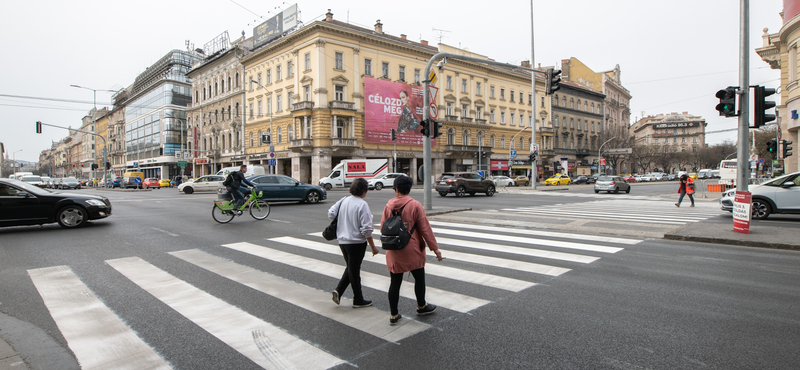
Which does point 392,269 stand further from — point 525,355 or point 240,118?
point 240,118

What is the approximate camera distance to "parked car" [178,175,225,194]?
100.0ft

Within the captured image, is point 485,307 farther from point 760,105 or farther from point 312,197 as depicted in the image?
point 312,197

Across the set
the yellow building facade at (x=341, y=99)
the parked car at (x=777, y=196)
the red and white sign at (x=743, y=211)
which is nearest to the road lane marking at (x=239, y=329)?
the red and white sign at (x=743, y=211)

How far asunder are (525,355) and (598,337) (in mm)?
811

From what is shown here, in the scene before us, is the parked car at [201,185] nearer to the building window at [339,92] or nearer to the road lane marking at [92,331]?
the building window at [339,92]

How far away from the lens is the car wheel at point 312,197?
61.1ft

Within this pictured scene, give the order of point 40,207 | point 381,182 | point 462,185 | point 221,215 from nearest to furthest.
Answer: point 40,207, point 221,215, point 462,185, point 381,182

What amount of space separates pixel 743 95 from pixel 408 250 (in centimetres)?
971

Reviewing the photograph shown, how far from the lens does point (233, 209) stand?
1173 cm

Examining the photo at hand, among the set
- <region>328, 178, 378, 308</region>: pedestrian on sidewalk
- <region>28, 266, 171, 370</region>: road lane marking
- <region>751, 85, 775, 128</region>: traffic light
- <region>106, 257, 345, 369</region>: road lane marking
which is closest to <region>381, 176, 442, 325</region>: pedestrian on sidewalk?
<region>328, 178, 378, 308</region>: pedestrian on sidewalk

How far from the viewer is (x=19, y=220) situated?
31.8 feet

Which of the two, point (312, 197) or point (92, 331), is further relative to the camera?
point (312, 197)

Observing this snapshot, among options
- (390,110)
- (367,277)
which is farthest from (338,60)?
(367,277)

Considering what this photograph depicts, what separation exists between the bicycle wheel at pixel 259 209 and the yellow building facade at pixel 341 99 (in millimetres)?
24326
